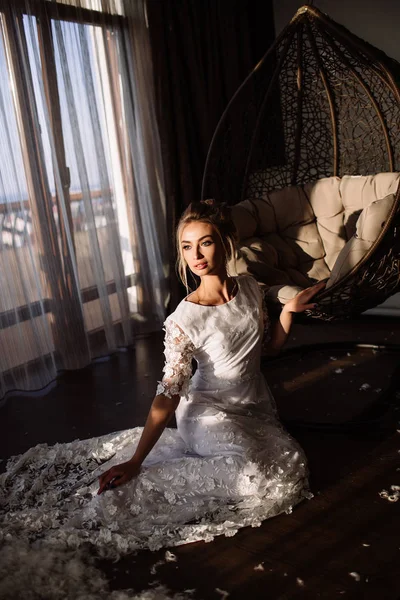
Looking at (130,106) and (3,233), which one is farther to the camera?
(130,106)

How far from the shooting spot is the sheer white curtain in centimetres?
345

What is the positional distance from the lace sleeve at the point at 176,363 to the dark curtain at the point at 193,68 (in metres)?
2.21

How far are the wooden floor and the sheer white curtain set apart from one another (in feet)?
0.78

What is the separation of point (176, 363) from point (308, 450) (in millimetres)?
657

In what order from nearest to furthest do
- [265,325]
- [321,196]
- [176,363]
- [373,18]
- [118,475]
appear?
[118,475] → [176,363] → [265,325] → [321,196] → [373,18]

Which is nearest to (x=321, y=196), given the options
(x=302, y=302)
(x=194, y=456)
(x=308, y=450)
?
(x=302, y=302)

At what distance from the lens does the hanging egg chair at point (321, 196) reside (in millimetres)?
2512

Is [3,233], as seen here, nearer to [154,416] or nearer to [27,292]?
[27,292]

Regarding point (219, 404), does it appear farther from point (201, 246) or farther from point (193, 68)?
point (193, 68)

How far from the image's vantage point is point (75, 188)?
12.5ft

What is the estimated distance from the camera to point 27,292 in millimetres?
3527

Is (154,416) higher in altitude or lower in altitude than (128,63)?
lower

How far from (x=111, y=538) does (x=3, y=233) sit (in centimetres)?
188

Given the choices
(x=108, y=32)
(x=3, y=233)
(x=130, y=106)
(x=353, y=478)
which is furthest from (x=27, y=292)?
(x=353, y=478)
